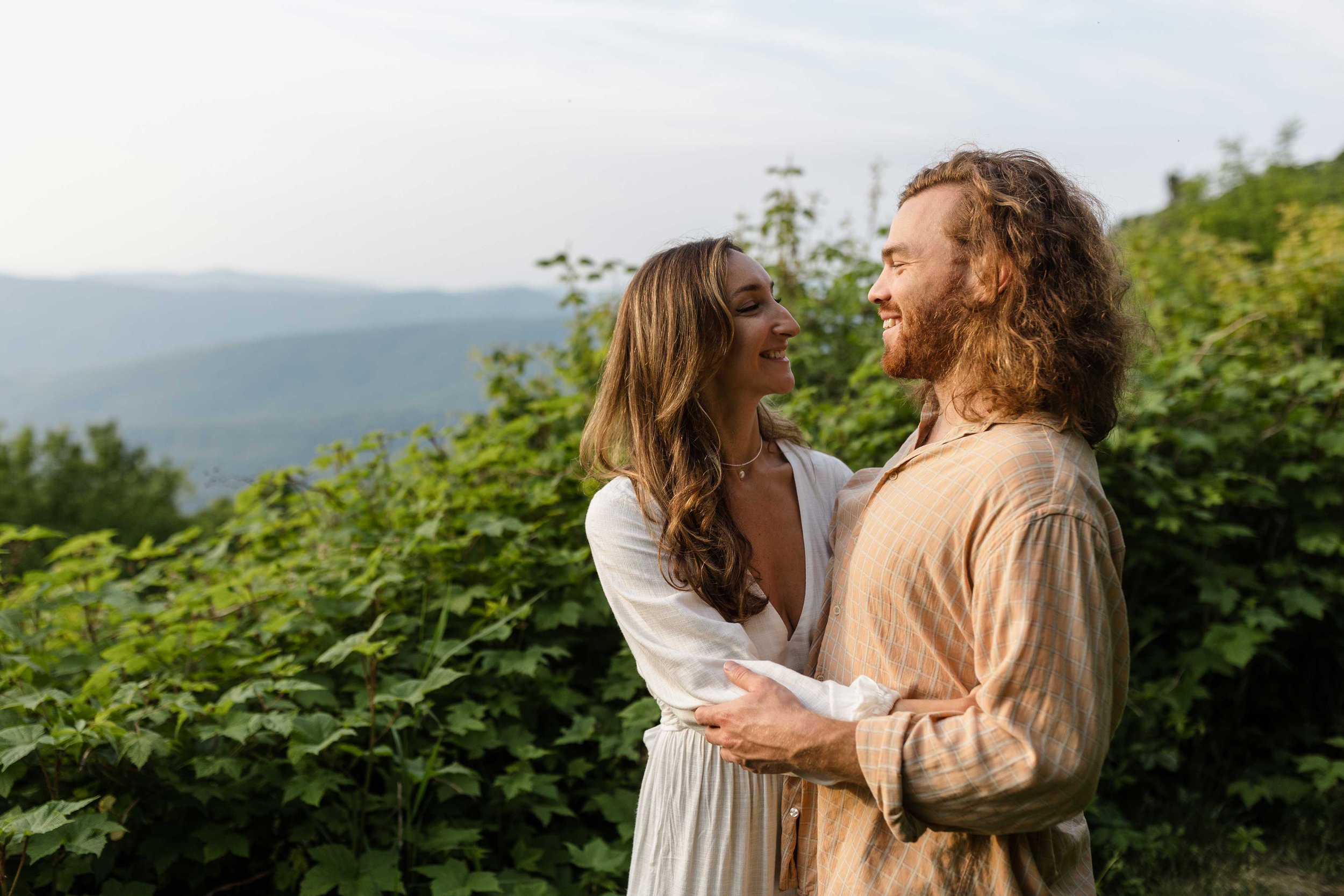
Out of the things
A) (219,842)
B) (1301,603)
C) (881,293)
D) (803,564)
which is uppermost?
(881,293)

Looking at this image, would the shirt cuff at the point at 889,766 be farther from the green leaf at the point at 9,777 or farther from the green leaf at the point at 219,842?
Answer: the green leaf at the point at 9,777

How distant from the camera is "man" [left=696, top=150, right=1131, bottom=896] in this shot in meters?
1.35

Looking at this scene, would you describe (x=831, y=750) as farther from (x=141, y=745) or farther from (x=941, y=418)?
(x=141, y=745)

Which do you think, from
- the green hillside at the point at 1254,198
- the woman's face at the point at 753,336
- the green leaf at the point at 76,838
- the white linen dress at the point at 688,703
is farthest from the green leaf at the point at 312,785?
the green hillside at the point at 1254,198

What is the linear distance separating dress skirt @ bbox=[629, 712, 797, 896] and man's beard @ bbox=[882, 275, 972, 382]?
783 mm

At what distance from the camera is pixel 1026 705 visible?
134 centimetres

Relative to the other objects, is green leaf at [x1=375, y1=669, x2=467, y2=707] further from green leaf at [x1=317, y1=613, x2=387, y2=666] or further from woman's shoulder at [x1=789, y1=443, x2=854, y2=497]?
woman's shoulder at [x1=789, y1=443, x2=854, y2=497]

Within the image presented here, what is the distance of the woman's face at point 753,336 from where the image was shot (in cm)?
203

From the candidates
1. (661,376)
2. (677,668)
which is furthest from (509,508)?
(677,668)

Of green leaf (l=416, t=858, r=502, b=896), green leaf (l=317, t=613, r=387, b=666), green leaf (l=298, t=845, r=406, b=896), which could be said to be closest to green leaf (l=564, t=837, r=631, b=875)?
green leaf (l=416, t=858, r=502, b=896)

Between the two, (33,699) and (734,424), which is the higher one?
(734,424)

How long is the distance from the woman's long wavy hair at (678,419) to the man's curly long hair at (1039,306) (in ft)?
1.69

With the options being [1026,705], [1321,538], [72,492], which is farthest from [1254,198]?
[72,492]

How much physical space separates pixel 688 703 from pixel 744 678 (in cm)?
14
